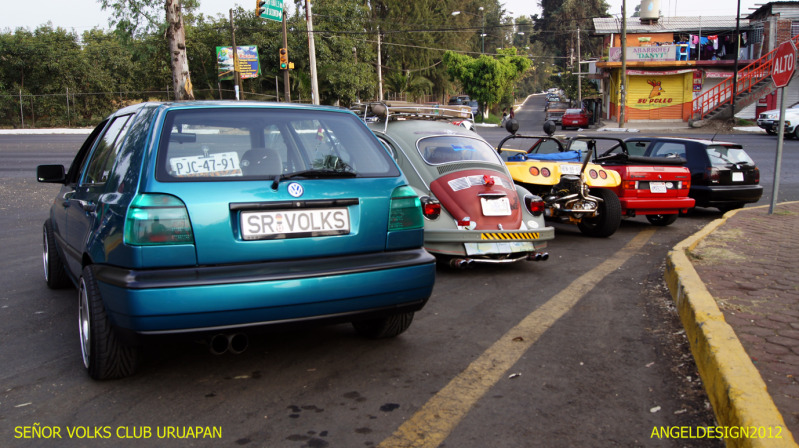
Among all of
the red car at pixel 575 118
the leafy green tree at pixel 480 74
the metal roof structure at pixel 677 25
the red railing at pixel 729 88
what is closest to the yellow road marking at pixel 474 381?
the red railing at pixel 729 88

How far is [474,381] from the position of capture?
3.66 metres

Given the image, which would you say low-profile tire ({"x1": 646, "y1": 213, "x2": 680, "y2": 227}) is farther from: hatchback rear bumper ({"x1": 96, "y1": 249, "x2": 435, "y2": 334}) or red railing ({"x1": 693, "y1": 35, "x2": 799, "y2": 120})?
red railing ({"x1": 693, "y1": 35, "x2": 799, "y2": 120})

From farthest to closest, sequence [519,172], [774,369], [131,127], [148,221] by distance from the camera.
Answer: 1. [519,172]
2. [131,127]
3. [774,369]
4. [148,221]

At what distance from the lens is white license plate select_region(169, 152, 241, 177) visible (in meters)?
3.38

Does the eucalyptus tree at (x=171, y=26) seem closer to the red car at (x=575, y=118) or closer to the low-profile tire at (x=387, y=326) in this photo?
the low-profile tire at (x=387, y=326)

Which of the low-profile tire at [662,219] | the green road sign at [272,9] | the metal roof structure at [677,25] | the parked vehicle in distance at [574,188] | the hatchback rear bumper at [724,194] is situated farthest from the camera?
the metal roof structure at [677,25]

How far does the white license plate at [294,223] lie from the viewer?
3.35 m

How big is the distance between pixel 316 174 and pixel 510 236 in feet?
11.0

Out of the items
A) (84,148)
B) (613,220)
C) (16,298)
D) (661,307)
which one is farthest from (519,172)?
(16,298)

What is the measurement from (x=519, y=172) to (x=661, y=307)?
11.9ft

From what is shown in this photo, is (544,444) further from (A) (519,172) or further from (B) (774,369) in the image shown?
(A) (519,172)

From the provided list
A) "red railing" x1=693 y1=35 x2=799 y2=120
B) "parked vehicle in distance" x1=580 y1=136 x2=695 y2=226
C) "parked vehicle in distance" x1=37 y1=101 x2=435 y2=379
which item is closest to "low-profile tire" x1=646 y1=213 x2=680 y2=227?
"parked vehicle in distance" x1=580 y1=136 x2=695 y2=226

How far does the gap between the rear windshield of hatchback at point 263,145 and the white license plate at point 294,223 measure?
0.78 ft

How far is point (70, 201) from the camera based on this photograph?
15.2 ft
